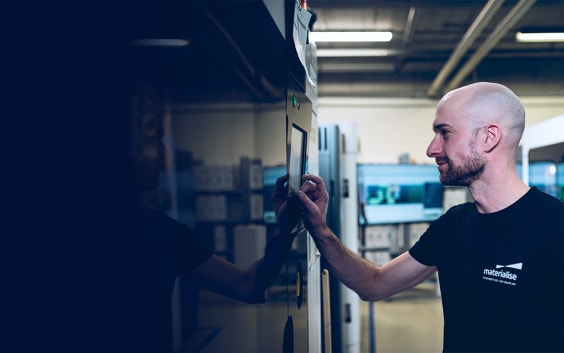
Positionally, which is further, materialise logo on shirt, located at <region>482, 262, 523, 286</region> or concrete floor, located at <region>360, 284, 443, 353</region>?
concrete floor, located at <region>360, 284, 443, 353</region>

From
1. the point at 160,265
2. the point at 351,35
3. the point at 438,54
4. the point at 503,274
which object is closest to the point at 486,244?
the point at 503,274

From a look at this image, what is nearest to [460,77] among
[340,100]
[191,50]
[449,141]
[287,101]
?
[340,100]

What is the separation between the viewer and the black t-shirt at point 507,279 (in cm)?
115

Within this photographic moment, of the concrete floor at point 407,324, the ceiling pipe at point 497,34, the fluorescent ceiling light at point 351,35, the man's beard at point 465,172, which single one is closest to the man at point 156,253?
the man's beard at point 465,172

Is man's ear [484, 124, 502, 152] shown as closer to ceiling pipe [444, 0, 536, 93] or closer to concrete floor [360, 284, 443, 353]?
concrete floor [360, 284, 443, 353]

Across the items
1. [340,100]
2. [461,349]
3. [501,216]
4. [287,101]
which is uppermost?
[340,100]

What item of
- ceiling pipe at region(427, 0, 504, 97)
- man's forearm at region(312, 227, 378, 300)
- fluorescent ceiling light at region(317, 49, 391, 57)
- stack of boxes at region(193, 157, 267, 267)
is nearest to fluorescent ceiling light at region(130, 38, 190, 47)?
stack of boxes at region(193, 157, 267, 267)

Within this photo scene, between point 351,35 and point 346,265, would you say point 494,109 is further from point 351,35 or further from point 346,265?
point 351,35

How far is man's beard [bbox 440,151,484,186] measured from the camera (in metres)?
1.33

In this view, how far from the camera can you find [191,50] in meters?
0.44

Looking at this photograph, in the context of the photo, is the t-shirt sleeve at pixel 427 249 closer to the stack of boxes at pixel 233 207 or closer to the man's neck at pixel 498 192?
the man's neck at pixel 498 192

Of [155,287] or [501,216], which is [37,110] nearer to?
[155,287]

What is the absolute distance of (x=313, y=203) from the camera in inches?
50.5

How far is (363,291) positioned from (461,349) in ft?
1.17
